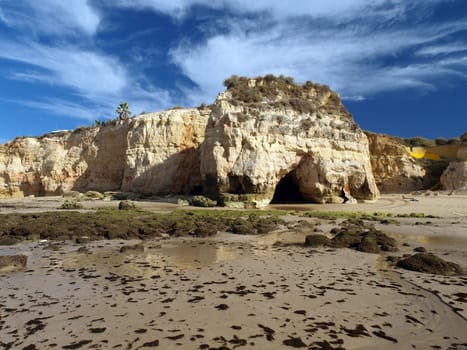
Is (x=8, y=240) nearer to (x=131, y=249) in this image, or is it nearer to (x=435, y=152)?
(x=131, y=249)

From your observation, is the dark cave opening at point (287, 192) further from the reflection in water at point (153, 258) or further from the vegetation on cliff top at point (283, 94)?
the reflection in water at point (153, 258)

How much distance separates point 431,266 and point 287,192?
24232mm

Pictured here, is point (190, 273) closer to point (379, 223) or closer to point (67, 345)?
point (67, 345)

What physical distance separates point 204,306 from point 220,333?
863mm

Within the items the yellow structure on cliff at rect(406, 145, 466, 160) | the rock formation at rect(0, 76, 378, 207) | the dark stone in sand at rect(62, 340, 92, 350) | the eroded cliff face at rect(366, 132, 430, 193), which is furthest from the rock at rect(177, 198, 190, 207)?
the yellow structure on cliff at rect(406, 145, 466, 160)

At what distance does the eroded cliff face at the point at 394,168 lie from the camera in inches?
1569

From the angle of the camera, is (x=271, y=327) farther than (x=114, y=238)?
No

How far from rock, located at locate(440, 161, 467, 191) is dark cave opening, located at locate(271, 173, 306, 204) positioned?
17.6 metres

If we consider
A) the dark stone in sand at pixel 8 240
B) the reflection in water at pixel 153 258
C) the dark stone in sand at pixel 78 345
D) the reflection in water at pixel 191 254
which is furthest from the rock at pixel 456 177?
the dark stone in sand at pixel 78 345

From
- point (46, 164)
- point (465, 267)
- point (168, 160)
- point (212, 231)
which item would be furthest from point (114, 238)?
point (46, 164)

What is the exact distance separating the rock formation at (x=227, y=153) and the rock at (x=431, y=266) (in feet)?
53.7

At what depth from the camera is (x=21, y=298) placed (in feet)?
15.7

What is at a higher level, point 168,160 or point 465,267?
point 168,160

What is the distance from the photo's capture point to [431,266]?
6453 millimetres
